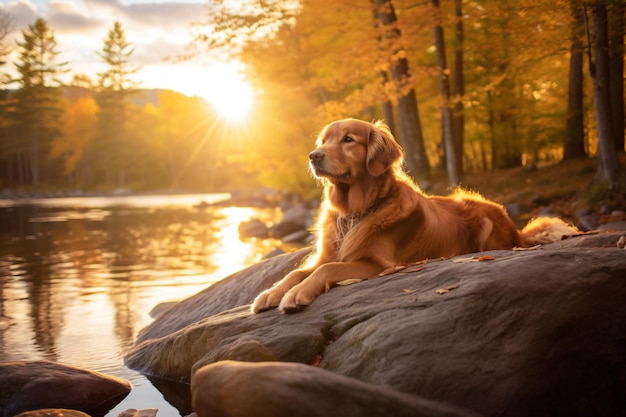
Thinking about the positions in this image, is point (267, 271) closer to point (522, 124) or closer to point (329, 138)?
point (329, 138)

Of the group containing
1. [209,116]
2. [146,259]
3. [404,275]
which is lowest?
[146,259]

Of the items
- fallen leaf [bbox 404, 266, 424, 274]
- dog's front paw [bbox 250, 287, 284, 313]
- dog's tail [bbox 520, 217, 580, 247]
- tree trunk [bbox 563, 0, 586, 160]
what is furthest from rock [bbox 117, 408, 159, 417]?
tree trunk [bbox 563, 0, 586, 160]

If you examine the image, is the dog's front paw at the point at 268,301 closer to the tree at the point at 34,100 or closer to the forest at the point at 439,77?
the forest at the point at 439,77

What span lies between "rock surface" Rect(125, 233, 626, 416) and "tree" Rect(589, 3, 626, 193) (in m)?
7.83

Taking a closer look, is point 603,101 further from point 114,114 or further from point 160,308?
point 114,114

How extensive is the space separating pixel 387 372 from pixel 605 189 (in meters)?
9.47

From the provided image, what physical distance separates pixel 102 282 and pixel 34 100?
173 feet

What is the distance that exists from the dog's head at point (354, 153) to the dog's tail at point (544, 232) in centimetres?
178

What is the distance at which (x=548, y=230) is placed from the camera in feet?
19.4

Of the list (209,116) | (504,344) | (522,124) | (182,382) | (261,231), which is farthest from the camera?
(209,116)

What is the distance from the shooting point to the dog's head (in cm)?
486

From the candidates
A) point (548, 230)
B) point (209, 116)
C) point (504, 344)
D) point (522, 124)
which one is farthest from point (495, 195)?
point (209, 116)

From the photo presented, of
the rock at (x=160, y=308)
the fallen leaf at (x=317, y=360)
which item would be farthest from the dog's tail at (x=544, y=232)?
the rock at (x=160, y=308)

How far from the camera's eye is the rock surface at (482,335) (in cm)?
320
